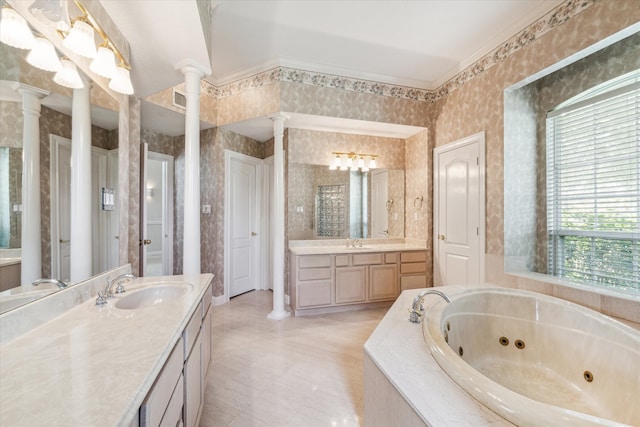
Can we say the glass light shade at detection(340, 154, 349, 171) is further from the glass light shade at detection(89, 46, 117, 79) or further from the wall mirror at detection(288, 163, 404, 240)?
the glass light shade at detection(89, 46, 117, 79)

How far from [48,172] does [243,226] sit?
279 centimetres

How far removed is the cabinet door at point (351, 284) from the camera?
3240 millimetres

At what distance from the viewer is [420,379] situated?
0.97 meters

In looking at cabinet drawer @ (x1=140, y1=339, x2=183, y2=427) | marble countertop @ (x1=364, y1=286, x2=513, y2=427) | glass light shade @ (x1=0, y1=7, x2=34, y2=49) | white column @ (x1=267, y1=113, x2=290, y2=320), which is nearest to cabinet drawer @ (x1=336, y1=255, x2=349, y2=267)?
white column @ (x1=267, y1=113, x2=290, y2=320)

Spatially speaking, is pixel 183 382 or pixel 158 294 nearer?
pixel 183 382

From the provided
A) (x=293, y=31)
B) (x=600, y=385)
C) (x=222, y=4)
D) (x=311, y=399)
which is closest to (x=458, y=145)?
(x=293, y=31)

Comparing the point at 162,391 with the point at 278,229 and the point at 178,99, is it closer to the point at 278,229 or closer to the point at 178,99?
the point at 278,229

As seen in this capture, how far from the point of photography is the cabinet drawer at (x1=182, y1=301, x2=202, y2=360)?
118 cm

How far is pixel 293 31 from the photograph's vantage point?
2.48 meters

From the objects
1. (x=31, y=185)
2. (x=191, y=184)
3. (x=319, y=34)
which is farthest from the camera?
(x=319, y=34)

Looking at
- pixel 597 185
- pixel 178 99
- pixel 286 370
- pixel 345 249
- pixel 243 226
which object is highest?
pixel 178 99

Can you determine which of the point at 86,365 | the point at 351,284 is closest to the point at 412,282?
the point at 351,284

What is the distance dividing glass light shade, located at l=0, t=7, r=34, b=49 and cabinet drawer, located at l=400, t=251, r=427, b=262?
347 centimetres

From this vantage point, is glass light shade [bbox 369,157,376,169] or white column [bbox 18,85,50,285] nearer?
white column [bbox 18,85,50,285]
